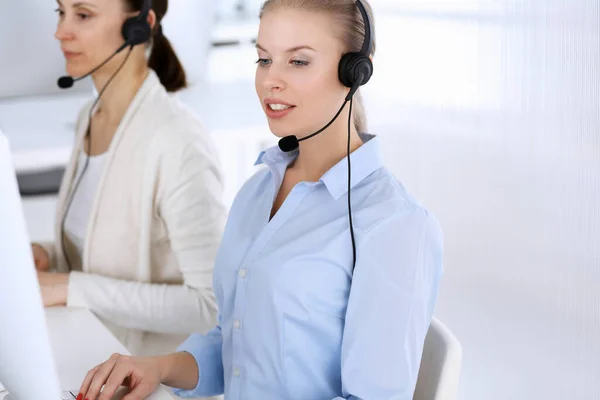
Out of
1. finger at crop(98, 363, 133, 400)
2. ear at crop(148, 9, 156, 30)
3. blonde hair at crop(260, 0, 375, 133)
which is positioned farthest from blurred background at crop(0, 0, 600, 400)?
finger at crop(98, 363, 133, 400)

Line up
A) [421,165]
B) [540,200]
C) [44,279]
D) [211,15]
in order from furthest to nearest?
[211,15] < [421,165] < [540,200] < [44,279]

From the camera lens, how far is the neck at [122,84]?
5.43ft

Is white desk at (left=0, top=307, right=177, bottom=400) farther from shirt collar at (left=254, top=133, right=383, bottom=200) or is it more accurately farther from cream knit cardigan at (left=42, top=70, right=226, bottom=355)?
shirt collar at (left=254, top=133, right=383, bottom=200)

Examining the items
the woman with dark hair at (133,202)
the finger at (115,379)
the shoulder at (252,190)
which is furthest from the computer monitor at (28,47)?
the finger at (115,379)

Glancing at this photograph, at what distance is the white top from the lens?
65.7 inches

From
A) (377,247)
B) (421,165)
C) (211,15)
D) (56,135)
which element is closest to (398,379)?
(377,247)

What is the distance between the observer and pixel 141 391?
1067 millimetres

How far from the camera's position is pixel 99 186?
5.18 feet

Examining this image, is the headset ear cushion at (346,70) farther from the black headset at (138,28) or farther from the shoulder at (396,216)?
the black headset at (138,28)

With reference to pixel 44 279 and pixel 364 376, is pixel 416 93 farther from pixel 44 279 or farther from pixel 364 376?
pixel 364 376

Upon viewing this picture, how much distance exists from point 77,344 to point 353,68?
1.99 feet

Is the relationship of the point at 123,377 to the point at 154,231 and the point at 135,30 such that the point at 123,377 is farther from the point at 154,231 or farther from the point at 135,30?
the point at 135,30

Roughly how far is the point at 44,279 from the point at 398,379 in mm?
734

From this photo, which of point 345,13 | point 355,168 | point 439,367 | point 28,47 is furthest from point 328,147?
point 28,47
